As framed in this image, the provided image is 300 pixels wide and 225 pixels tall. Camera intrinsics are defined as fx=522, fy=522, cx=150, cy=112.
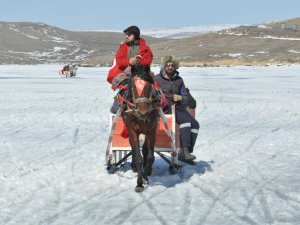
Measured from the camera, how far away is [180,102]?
275 inches

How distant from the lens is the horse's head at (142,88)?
18.7 ft

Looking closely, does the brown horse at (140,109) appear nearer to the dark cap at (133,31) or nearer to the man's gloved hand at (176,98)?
the dark cap at (133,31)

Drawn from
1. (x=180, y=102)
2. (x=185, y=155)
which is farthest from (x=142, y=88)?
(x=185, y=155)

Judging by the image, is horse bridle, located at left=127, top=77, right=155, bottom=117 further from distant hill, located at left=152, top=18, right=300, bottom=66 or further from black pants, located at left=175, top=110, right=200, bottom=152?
distant hill, located at left=152, top=18, right=300, bottom=66

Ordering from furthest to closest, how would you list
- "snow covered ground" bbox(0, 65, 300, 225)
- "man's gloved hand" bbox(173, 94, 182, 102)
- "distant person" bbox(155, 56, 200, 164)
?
"distant person" bbox(155, 56, 200, 164) → "man's gloved hand" bbox(173, 94, 182, 102) → "snow covered ground" bbox(0, 65, 300, 225)

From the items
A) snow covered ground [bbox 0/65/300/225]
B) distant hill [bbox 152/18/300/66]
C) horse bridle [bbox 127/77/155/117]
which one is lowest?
distant hill [bbox 152/18/300/66]

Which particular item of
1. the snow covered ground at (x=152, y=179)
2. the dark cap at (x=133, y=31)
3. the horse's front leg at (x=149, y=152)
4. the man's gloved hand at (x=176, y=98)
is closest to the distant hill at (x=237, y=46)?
the snow covered ground at (x=152, y=179)

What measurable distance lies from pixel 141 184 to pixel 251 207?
1362mm

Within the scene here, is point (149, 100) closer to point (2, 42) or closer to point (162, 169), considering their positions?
point (162, 169)

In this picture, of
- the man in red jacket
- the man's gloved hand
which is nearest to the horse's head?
the man in red jacket

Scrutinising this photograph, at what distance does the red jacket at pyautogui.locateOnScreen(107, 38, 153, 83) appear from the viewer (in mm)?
6334

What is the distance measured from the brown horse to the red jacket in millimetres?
318

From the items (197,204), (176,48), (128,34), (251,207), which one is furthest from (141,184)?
(176,48)

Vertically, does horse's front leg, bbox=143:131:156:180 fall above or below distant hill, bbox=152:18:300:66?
above
